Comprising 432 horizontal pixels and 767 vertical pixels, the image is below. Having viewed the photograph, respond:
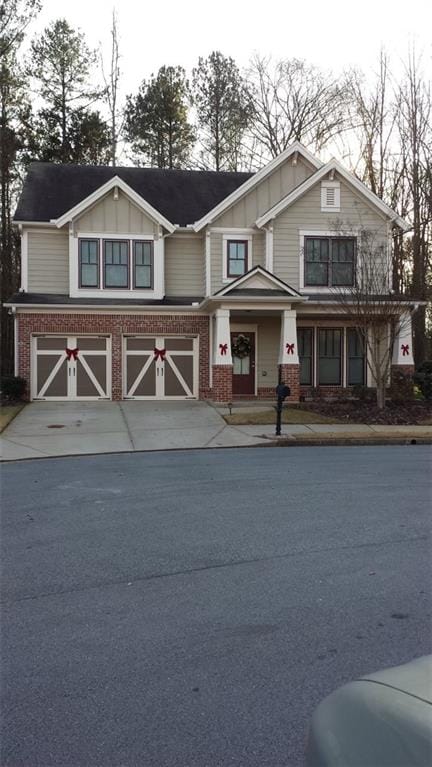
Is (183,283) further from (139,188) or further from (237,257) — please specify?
(139,188)

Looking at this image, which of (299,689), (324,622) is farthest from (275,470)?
(299,689)

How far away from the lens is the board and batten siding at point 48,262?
22.8m

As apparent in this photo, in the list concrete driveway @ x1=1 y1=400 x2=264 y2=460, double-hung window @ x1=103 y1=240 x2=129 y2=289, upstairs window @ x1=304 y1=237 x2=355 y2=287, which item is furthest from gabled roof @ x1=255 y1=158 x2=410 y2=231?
concrete driveway @ x1=1 y1=400 x2=264 y2=460

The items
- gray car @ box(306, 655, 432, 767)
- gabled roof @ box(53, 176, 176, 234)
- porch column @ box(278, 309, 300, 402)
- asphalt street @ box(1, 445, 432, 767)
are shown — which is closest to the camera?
gray car @ box(306, 655, 432, 767)

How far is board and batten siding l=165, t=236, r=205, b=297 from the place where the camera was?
23562 mm

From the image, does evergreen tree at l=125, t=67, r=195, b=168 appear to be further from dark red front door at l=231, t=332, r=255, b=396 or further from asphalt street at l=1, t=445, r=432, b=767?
asphalt street at l=1, t=445, r=432, b=767

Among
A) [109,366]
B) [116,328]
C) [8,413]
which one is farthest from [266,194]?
[8,413]

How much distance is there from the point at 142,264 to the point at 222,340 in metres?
4.66

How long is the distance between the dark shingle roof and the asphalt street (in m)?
16.7

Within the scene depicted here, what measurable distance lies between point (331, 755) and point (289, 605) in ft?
10.2

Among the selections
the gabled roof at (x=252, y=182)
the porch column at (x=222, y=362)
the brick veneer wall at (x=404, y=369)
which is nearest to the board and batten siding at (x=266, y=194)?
the gabled roof at (x=252, y=182)

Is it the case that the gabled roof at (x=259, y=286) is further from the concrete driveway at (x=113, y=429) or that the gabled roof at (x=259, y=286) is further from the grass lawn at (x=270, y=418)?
the grass lawn at (x=270, y=418)

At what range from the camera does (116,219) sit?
2283 cm

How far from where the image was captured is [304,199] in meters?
22.5
